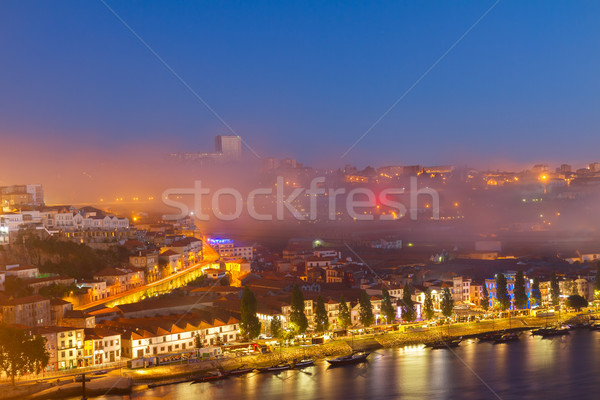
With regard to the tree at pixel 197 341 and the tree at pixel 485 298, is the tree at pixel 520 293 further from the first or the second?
the tree at pixel 197 341

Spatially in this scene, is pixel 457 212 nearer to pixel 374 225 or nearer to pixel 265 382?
pixel 374 225

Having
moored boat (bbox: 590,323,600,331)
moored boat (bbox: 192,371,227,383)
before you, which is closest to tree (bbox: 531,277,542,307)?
moored boat (bbox: 590,323,600,331)

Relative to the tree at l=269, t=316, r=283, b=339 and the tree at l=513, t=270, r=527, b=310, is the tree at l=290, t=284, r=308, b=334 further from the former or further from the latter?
the tree at l=513, t=270, r=527, b=310

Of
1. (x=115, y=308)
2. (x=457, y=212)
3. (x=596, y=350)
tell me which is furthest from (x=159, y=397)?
(x=457, y=212)

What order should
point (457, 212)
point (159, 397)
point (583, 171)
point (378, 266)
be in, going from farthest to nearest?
point (583, 171) → point (457, 212) → point (378, 266) → point (159, 397)

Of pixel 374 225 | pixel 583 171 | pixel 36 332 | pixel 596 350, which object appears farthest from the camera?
pixel 583 171

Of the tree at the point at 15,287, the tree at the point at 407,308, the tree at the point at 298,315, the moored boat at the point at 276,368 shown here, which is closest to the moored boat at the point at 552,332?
the tree at the point at 407,308

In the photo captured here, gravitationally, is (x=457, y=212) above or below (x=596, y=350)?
above

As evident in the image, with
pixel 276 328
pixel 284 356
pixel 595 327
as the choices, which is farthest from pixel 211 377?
pixel 595 327
